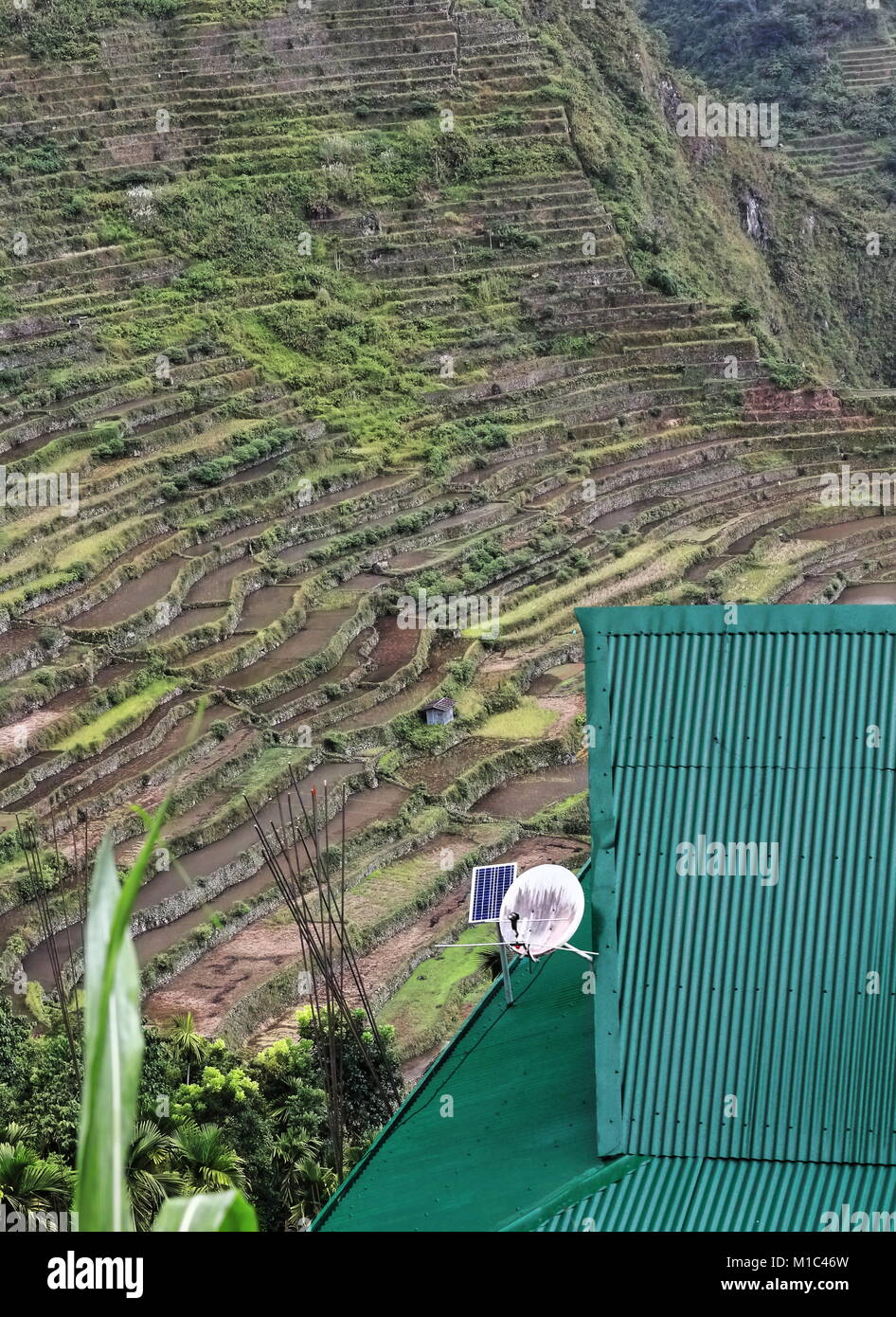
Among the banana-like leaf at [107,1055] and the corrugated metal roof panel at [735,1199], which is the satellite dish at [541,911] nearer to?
the corrugated metal roof panel at [735,1199]

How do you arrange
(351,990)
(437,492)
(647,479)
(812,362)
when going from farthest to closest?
1. (812,362)
2. (647,479)
3. (437,492)
4. (351,990)

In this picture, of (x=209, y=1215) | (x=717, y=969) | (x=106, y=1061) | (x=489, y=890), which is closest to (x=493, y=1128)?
(x=717, y=969)

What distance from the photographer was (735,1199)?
23.5 feet

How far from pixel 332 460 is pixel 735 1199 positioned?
26828 mm

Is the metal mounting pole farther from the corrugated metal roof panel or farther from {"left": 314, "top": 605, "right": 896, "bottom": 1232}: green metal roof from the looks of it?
the corrugated metal roof panel

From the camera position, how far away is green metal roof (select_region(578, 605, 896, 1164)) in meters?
7.45

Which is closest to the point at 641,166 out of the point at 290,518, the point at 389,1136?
the point at 290,518

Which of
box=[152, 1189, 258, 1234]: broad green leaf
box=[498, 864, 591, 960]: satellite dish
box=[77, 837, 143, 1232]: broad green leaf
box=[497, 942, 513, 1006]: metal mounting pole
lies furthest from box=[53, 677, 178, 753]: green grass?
box=[77, 837, 143, 1232]: broad green leaf

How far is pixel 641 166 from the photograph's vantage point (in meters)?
50.6

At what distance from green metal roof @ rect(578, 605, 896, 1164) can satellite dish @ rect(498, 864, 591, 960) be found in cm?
79

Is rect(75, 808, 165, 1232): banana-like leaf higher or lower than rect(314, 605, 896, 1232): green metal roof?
higher

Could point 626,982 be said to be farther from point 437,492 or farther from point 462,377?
point 462,377

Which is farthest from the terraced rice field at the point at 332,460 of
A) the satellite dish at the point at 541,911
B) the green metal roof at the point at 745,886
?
the green metal roof at the point at 745,886
